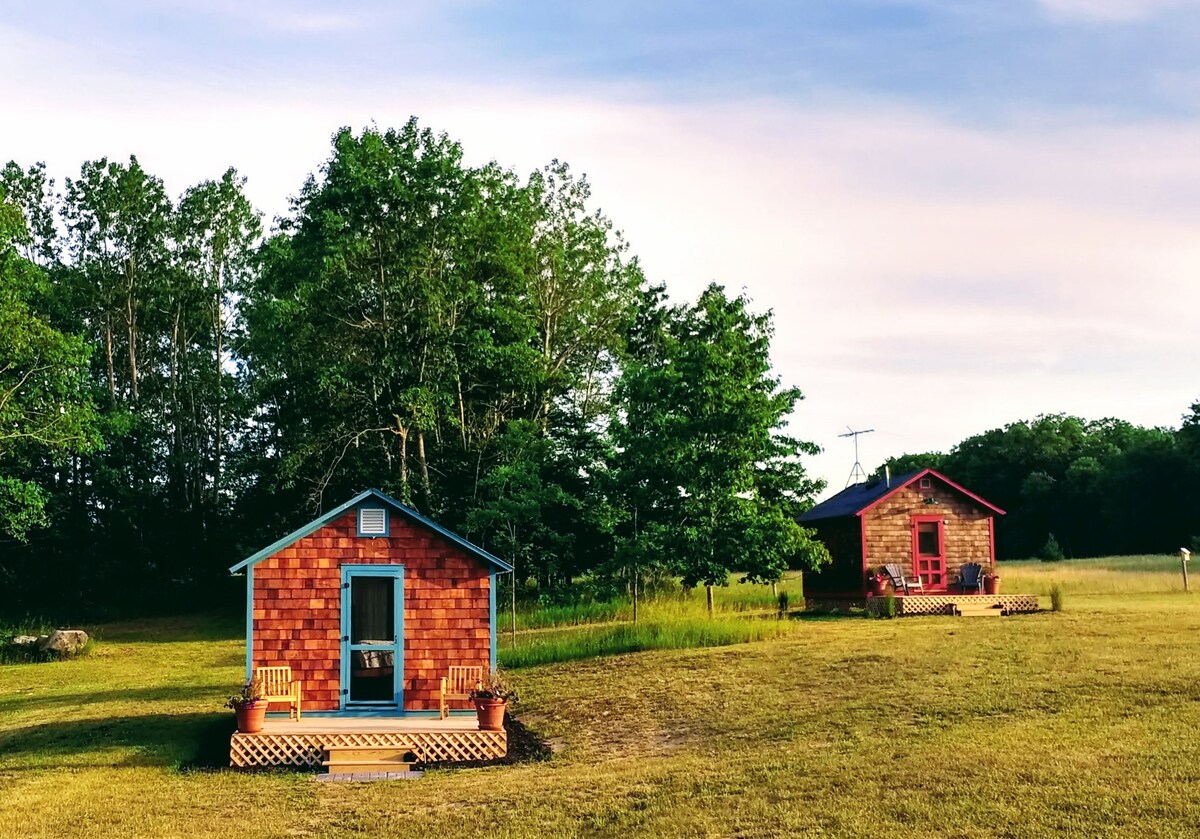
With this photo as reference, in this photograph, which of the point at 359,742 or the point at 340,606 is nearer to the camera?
the point at 359,742

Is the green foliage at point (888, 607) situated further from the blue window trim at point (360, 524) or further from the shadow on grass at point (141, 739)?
the shadow on grass at point (141, 739)

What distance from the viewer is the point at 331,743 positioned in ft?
48.9

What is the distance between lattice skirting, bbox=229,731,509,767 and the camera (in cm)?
1487

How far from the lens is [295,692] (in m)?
16.1

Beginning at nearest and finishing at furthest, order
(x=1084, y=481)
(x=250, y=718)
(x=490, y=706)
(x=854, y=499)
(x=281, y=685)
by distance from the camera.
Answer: (x=250, y=718)
(x=490, y=706)
(x=281, y=685)
(x=854, y=499)
(x=1084, y=481)

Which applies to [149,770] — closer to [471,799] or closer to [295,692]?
[295,692]

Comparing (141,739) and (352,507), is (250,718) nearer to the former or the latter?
(141,739)

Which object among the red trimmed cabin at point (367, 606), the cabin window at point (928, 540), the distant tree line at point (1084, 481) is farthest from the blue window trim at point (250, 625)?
the distant tree line at point (1084, 481)

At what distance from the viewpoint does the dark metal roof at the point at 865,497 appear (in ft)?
106

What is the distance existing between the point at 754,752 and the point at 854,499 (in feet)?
70.3

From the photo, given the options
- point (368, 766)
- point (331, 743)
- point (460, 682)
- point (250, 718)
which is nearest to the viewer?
point (368, 766)

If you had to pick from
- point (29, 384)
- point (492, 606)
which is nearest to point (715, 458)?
point (492, 606)

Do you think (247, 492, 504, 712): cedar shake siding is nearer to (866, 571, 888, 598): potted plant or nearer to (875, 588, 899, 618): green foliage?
(875, 588, 899, 618): green foliage

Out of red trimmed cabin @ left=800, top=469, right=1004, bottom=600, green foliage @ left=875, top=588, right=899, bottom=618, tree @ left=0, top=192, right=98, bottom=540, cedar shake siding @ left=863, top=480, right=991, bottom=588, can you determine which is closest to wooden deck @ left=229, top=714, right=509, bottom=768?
green foliage @ left=875, top=588, right=899, bottom=618
